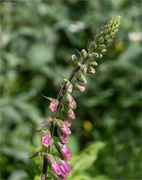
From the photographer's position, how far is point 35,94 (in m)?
5.22

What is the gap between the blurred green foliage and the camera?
4.42m

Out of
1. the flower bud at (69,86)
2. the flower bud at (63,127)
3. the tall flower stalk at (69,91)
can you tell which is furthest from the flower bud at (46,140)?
the flower bud at (69,86)

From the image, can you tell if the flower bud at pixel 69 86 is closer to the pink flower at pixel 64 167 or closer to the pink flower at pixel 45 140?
the pink flower at pixel 45 140

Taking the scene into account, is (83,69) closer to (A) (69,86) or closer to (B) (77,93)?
(A) (69,86)

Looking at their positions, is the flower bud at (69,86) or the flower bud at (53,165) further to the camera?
the flower bud at (53,165)

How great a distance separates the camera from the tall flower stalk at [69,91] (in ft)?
6.15

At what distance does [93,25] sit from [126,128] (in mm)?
2048

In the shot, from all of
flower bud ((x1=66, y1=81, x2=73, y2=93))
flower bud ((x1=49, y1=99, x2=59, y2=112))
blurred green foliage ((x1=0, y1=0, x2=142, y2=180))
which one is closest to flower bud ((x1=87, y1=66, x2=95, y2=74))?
flower bud ((x1=66, y1=81, x2=73, y2=93))

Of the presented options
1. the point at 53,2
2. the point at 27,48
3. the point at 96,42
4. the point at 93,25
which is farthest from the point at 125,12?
the point at 96,42

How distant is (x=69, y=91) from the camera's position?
6.20 ft

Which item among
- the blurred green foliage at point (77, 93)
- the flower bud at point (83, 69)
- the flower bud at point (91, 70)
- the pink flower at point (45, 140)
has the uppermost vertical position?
the blurred green foliage at point (77, 93)

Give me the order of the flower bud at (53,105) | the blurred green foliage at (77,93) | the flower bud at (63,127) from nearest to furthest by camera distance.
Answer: the flower bud at (53,105)
the flower bud at (63,127)
the blurred green foliage at (77,93)

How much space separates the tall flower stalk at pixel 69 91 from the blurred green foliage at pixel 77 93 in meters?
2.29

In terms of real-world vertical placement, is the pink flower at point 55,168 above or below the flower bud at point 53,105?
below
